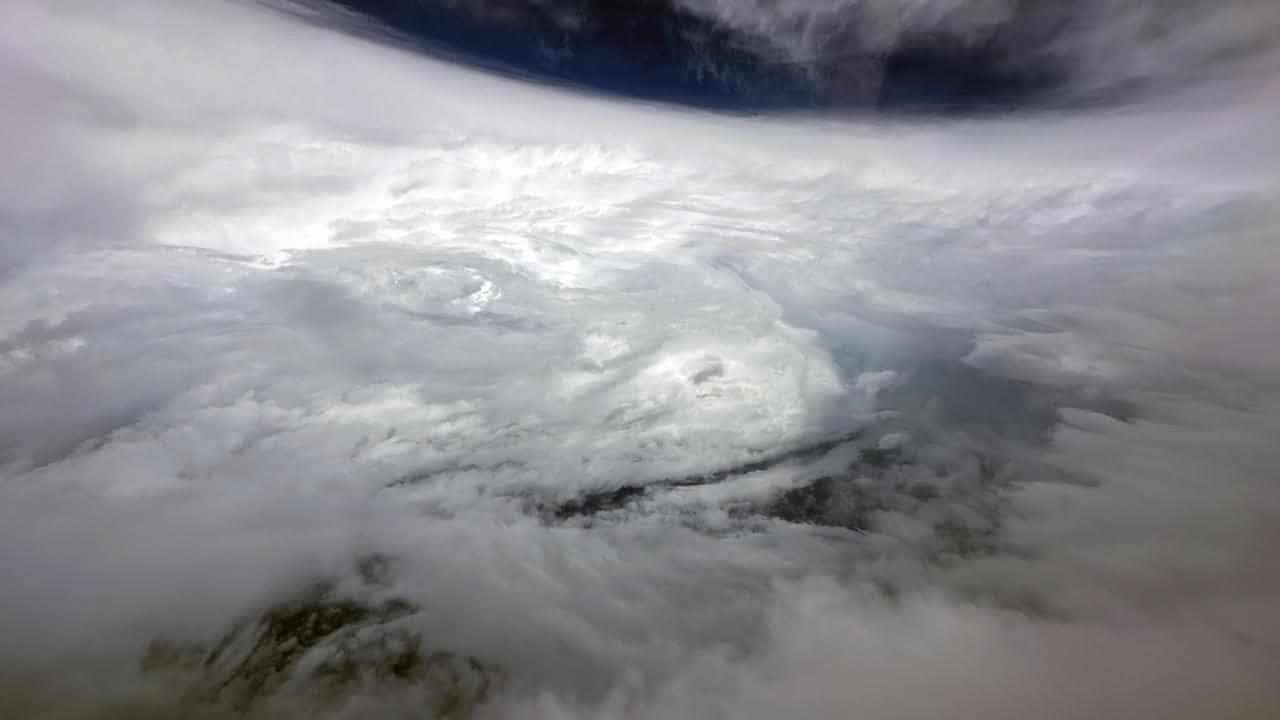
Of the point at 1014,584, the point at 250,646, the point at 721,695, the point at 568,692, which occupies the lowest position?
the point at 250,646

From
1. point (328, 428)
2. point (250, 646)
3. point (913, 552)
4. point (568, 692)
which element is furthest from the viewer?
point (328, 428)

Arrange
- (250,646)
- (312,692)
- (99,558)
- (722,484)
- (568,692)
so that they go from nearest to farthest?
(568,692) → (312,692) → (250,646) → (99,558) → (722,484)

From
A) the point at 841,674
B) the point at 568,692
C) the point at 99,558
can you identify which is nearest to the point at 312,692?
the point at 568,692

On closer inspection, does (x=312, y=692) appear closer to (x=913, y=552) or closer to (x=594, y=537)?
(x=594, y=537)

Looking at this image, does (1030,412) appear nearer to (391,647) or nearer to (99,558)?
(391,647)

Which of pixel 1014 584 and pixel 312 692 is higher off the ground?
pixel 1014 584

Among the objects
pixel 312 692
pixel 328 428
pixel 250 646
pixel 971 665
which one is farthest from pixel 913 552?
pixel 328 428

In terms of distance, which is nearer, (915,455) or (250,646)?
(250,646)

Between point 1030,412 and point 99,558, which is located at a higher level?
point 1030,412

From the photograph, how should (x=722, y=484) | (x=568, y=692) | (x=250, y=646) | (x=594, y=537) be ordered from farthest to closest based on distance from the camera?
(x=722, y=484), (x=594, y=537), (x=250, y=646), (x=568, y=692)
